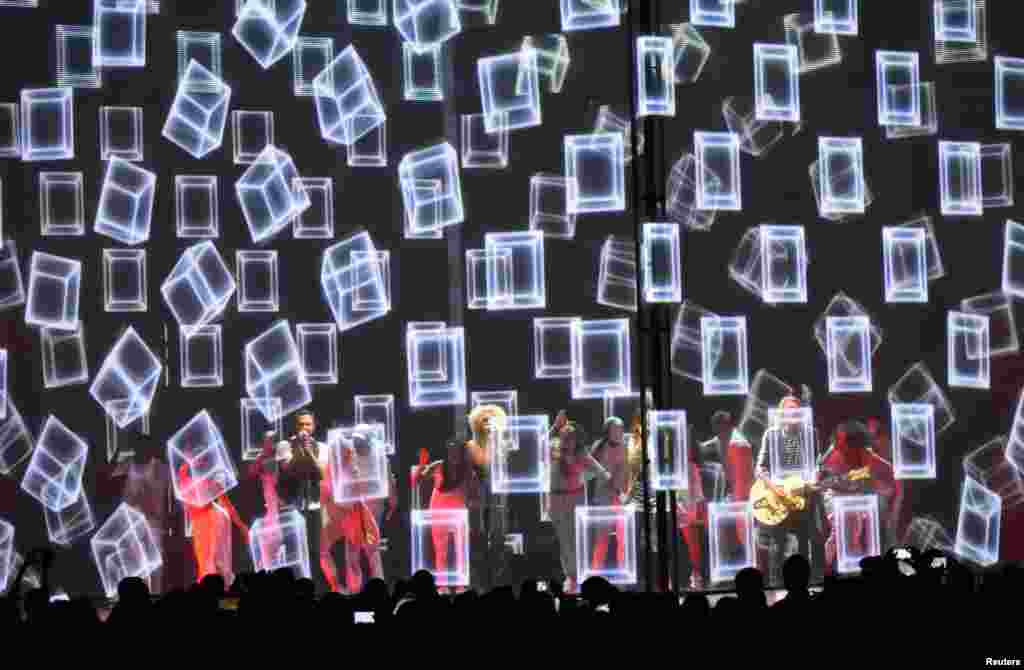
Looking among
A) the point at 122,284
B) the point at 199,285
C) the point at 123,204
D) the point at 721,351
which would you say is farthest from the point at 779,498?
the point at 123,204

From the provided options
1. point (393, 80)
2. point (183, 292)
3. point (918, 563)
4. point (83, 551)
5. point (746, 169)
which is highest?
point (393, 80)

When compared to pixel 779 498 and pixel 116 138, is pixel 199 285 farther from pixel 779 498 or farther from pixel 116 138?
pixel 779 498

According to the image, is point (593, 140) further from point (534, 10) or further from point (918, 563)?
point (918, 563)

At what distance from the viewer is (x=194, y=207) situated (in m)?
8.11

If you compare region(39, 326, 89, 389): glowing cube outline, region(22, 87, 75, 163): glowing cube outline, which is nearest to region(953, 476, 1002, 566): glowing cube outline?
region(39, 326, 89, 389): glowing cube outline

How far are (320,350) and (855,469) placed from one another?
3257 mm

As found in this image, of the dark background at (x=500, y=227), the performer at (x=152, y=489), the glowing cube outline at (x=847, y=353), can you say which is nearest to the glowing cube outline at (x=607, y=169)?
the dark background at (x=500, y=227)

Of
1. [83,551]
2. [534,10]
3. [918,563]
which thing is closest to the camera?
[918,563]

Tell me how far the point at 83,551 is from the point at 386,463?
175cm

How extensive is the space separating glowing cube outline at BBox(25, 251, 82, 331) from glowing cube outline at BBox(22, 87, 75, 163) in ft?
1.82

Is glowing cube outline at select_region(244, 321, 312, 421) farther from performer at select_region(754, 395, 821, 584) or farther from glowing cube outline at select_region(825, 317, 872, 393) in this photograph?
glowing cube outline at select_region(825, 317, 872, 393)

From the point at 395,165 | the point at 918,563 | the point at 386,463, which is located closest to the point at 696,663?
the point at 918,563

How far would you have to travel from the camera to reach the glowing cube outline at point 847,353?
8.62 meters

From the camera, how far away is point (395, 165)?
8445 millimetres
